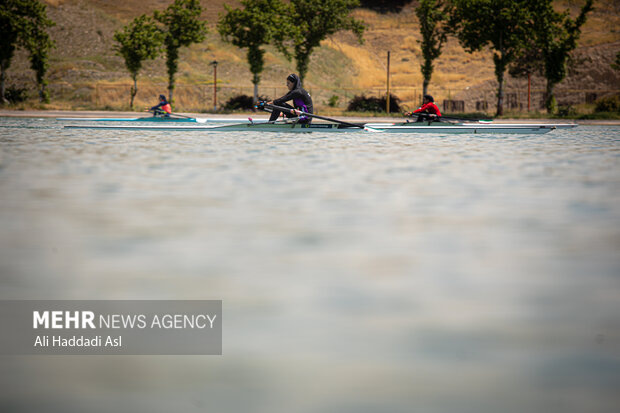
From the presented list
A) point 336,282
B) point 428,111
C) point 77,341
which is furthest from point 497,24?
point 77,341

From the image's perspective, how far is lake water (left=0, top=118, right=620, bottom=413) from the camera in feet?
10.7

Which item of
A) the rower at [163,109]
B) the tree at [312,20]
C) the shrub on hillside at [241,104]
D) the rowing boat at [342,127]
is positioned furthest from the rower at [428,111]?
the tree at [312,20]

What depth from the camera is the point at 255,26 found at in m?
55.1

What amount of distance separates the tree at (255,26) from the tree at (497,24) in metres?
13.4

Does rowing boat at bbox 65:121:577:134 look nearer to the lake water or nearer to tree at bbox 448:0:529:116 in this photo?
the lake water

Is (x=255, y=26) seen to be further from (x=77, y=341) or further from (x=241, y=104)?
(x=77, y=341)

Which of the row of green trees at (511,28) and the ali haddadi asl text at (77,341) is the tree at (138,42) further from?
the ali haddadi asl text at (77,341)

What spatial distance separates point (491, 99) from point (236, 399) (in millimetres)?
81380

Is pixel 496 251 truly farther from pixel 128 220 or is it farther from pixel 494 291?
pixel 128 220

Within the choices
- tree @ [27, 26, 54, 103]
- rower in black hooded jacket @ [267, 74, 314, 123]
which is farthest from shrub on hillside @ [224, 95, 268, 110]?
rower in black hooded jacket @ [267, 74, 314, 123]

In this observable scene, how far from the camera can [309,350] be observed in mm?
3754

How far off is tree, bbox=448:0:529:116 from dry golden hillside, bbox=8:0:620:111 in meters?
8.02

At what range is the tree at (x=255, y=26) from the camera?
5497 cm

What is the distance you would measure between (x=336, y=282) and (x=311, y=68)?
411ft
